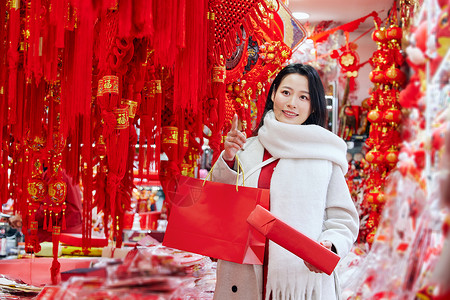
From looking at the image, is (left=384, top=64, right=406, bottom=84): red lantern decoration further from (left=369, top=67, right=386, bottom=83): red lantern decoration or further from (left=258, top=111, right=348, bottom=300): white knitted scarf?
(left=258, top=111, right=348, bottom=300): white knitted scarf

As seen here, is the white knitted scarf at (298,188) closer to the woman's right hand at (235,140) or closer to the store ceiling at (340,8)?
the woman's right hand at (235,140)

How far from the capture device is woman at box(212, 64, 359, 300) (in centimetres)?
115

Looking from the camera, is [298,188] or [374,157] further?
[374,157]

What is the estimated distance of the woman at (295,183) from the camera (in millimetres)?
1150

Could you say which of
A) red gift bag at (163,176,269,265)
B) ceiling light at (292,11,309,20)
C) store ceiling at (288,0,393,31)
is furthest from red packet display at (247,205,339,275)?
ceiling light at (292,11,309,20)

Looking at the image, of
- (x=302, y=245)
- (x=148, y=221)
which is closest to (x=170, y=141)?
(x=302, y=245)

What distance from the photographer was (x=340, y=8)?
176 inches

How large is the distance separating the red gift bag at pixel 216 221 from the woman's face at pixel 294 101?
0.77 ft

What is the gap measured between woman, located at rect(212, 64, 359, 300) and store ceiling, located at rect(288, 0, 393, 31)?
10.3 ft

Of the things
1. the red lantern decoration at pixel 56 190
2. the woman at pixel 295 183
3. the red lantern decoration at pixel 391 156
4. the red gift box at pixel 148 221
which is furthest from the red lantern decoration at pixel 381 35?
the red gift box at pixel 148 221

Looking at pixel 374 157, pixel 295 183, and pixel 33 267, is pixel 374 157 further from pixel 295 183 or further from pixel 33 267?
pixel 33 267

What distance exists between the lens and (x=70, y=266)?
272cm

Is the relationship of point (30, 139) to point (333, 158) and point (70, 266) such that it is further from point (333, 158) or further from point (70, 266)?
point (333, 158)

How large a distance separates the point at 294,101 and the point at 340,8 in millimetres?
3438
